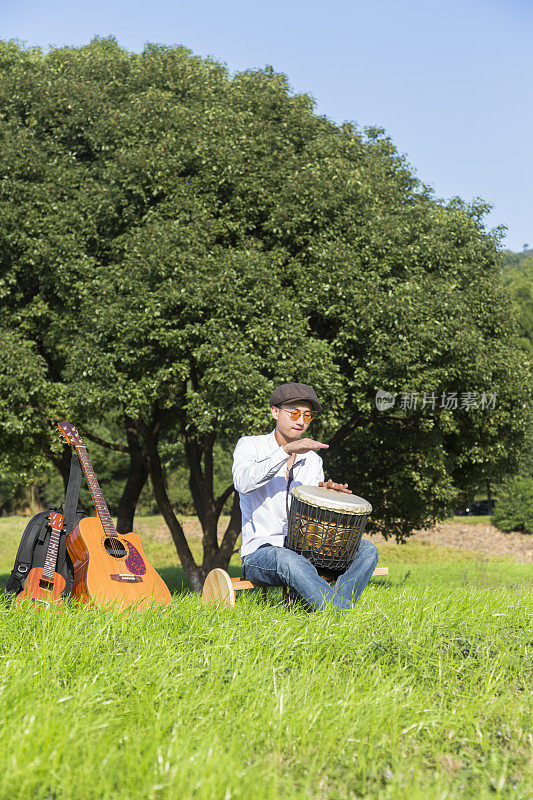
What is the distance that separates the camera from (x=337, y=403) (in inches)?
436

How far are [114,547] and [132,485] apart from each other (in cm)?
1109

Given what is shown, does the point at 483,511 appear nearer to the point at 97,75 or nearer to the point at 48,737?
the point at 97,75

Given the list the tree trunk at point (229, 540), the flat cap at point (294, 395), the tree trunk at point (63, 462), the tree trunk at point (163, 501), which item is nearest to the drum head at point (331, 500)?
the flat cap at point (294, 395)

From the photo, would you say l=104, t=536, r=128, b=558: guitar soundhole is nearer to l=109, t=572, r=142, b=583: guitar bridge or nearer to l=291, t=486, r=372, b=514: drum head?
l=109, t=572, r=142, b=583: guitar bridge

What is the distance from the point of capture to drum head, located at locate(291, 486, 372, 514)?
505 cm

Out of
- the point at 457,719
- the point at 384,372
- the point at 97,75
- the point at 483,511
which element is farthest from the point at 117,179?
the point at 483,511

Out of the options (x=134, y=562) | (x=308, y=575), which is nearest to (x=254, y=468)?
(x=308, y=575)

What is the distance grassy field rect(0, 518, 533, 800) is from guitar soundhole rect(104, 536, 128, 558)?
0.84m

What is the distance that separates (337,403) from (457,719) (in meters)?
7.73

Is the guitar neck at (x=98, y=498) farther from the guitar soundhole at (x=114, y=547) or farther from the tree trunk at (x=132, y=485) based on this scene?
the tree trunk at (x=132, y=485)

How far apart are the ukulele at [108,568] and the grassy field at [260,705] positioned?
41 cm

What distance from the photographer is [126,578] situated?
18.3 feet

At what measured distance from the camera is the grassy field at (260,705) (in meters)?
2.70

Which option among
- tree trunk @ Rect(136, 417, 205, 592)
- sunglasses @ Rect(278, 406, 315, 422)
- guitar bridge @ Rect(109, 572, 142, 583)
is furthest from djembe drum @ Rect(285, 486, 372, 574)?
tree trunk @ Rect(136, 417, 205, 592)
